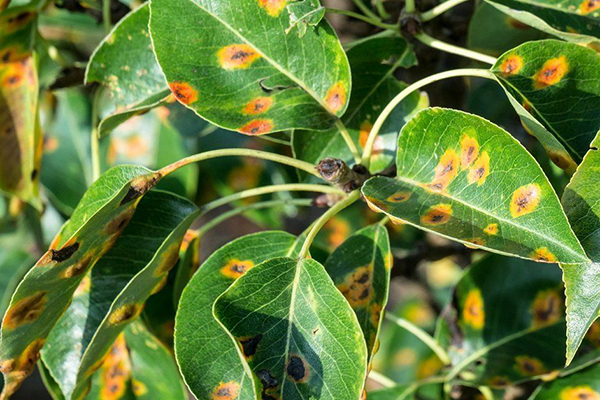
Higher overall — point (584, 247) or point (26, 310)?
point (584, 247)

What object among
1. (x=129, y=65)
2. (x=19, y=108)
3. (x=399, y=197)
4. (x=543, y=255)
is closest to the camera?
(x=543, y=255)

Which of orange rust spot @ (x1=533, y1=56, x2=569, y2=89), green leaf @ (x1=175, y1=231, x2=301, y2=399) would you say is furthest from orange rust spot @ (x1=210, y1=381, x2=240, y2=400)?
orange rust spot @ (x1=533, y1=56, x2=569, y2=89)

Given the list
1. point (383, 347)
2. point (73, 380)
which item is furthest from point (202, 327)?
point (383, 347)

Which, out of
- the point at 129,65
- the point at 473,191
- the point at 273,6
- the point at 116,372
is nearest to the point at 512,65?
the point at 473,191

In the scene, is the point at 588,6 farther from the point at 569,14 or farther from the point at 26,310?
the point at 26,310

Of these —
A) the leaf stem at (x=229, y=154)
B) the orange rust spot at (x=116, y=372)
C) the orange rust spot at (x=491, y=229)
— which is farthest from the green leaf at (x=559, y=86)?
the orange rust spot at (x=116, y=372)

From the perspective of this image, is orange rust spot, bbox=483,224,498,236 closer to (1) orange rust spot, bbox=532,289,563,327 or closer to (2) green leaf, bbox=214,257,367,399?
(2) green leaf, bbox=214,257,367,399
